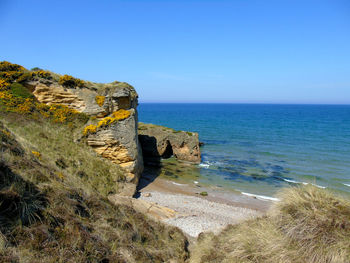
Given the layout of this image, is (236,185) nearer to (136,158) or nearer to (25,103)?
(136,158)

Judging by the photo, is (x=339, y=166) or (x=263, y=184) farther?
(x=339, y=166)

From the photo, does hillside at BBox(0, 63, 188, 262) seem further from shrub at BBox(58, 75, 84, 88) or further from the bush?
the bush

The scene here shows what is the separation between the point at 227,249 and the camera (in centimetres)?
745

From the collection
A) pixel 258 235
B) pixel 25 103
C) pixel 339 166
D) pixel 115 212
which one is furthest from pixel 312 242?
pixel 339 166

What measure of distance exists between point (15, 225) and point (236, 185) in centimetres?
1936

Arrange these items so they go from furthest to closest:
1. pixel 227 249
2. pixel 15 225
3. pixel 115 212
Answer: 1. pixel 115 212
2. pixel 227 249
3. pixel 15 225

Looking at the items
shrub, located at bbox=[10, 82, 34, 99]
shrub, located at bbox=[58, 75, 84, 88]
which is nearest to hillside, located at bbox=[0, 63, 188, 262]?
shrub, located at bbox=[10, 82, 34, 99]

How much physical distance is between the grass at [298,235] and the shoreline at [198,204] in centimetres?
486

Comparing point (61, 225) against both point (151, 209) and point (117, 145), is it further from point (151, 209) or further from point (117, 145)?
point (117, 145)

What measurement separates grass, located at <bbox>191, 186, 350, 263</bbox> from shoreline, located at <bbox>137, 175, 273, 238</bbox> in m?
4.86

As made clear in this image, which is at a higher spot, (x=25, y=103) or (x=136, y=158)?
(x=25, y=103)

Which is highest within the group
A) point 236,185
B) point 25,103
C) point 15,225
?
point 25,103

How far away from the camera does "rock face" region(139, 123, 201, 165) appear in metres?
30.3

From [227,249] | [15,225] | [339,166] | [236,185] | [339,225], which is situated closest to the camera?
[15,225]
